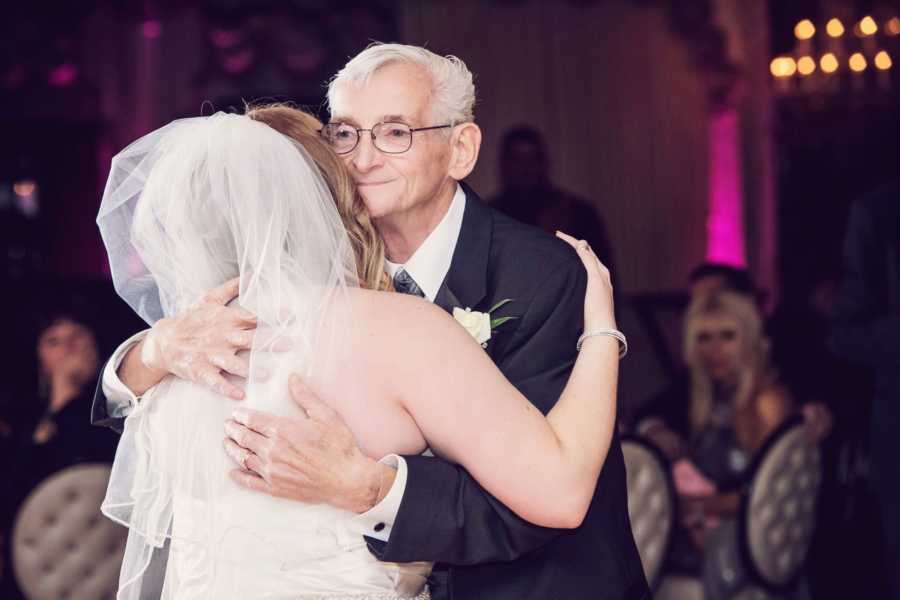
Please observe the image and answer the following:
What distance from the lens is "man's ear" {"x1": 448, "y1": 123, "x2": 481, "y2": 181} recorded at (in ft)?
8.56

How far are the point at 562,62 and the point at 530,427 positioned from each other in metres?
7.76

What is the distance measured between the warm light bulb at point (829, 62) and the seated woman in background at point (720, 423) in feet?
10.9

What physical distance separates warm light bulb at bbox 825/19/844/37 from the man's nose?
5.77m

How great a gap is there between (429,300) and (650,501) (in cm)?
195

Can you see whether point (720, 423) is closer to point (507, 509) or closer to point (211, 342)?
point (507, 509)

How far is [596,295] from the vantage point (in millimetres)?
2338

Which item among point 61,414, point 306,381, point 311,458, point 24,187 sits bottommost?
point 61,414

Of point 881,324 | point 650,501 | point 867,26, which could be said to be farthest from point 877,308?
point 867,26

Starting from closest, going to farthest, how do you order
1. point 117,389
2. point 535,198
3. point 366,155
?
point 117,389, point 366,155, point 535,198

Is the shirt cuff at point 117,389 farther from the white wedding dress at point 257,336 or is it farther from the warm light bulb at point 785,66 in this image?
the warm light bulb at point 785,66

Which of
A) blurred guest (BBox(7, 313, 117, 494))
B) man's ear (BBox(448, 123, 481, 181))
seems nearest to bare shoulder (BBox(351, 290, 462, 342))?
man's ear (BBox(448, 123, 481, 181))

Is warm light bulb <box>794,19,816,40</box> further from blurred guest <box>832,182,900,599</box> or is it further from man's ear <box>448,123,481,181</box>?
man's ear <box>448,123,481,181</box>

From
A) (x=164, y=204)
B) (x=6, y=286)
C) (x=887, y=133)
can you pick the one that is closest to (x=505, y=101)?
(x=887, y=133)

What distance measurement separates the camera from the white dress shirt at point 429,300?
2.02m
